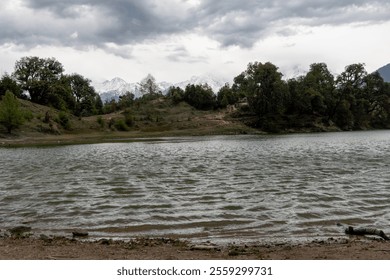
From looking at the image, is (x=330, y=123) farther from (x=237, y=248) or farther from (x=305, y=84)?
(x=237, y=248)

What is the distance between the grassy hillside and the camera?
81.8 m

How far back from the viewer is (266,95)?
114 metres

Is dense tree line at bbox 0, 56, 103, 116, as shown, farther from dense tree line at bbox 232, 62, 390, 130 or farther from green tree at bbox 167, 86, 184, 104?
dense tree line at bbox 232, 62, 390, 130

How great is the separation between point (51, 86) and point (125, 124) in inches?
1521

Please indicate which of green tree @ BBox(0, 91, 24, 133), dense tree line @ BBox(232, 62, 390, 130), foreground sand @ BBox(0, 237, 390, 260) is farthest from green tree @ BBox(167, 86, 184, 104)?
foreground sand @ BBox(0, 237, 390, 260)

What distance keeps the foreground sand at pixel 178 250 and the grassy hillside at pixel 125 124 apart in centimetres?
6696

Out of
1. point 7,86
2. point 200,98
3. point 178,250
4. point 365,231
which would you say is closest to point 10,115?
point 7,86

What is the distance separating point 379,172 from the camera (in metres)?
24.0

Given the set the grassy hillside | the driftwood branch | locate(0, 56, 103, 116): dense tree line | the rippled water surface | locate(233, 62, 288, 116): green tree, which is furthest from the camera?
locate(0, 56, 103, 116): dense tree line

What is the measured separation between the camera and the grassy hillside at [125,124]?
8175 centimetres

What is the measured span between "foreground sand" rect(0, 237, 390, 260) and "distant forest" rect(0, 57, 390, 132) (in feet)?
334

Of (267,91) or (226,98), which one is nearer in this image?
(267,91)

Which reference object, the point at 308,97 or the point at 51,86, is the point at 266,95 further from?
the point at 51,86

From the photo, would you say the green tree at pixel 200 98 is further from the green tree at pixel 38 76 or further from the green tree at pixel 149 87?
the green tree at pixel 38 76
